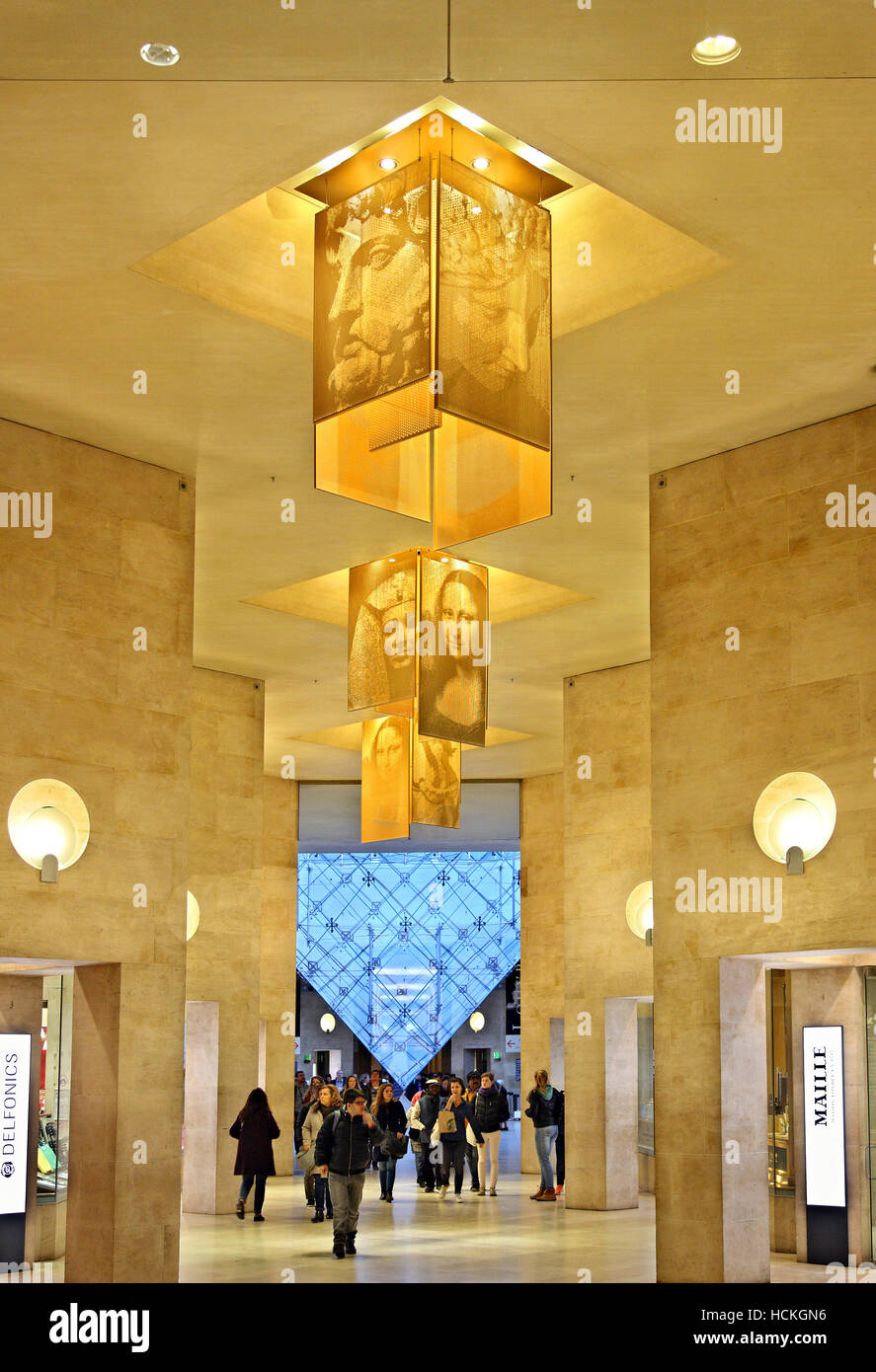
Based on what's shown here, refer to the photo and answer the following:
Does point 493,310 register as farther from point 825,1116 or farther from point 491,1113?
point 491,1113

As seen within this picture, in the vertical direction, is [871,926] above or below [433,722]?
below

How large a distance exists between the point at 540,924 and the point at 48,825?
15.9 meters

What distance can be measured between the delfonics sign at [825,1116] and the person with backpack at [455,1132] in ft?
23.4

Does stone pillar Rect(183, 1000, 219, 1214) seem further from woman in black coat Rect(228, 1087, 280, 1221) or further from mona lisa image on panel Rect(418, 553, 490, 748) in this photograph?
mona lisa image on panel Rect(418, 553, 490, 748)

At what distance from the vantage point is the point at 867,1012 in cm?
1385

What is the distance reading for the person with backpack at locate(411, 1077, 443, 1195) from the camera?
2178cm

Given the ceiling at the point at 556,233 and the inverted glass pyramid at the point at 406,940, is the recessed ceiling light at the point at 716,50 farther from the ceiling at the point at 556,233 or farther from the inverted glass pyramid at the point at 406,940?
the inverted glass pyramid at the point at 406,940

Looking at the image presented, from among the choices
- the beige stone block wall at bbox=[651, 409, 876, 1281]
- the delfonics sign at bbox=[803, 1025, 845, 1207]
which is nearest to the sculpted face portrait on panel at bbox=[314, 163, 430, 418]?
the beige stone block wall at bbox=[651, 409, 876, 1281]

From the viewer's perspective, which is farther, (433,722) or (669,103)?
(433,722)

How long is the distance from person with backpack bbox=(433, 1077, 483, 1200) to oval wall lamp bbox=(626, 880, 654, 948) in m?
3.46
